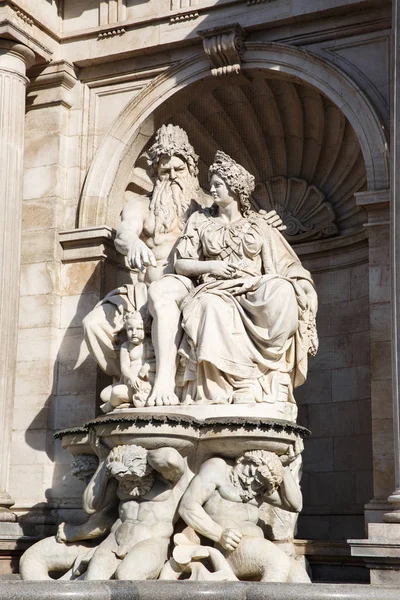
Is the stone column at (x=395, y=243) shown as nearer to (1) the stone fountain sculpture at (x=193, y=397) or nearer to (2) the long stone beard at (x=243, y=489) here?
(1) the stone fountain sculpture at (x=193, y=397)

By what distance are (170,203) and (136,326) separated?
135 centimetres

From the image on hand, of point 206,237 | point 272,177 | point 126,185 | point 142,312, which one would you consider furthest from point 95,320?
point 272,177

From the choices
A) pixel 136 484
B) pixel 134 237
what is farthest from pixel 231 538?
pixel 134 237

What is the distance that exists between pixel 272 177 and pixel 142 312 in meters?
2.86

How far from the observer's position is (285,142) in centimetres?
1130

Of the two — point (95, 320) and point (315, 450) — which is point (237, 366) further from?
point (315, 450)

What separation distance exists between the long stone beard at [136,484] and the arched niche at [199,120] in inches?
143

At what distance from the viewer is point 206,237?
9.23 meters

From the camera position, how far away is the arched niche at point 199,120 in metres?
10.4

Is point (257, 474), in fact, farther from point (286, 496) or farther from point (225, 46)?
point (225, 46)

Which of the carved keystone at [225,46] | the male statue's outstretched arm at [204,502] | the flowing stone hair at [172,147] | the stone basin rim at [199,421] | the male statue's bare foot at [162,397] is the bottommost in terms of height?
Answer: the male statue's outstretched arm at [204,502]

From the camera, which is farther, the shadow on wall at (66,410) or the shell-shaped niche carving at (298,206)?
the shell-shaped niche carving at (298,206)

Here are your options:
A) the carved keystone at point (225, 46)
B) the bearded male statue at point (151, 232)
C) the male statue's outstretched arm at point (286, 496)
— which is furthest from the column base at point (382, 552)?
the carved keystone at point (225, 46)

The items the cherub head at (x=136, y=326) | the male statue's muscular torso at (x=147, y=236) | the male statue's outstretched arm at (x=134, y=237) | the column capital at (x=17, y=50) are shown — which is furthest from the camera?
the column capital at (x=17, y=50)
